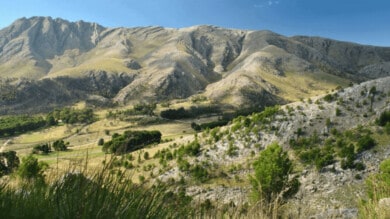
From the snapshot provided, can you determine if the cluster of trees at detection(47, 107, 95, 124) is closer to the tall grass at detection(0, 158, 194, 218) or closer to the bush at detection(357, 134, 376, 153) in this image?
the tall grass at detection(0, 158, 194, 218)

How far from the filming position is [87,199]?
3811mm

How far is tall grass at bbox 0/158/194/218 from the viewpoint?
3527 mm

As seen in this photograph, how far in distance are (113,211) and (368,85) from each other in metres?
74.4

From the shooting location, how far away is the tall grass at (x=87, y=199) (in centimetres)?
353

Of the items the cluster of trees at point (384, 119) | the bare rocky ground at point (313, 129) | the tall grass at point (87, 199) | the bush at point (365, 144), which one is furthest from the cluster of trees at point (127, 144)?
the cluster of trees at point (384, 119)

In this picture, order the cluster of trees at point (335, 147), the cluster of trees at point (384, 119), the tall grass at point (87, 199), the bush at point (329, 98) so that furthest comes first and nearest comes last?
the bush at point (329, 98) → the cluster of trees at point (384, 119) → the cluster of trees at point (335, 147) → the tall grass at point (87, 199)

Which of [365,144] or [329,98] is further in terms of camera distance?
[329,98]

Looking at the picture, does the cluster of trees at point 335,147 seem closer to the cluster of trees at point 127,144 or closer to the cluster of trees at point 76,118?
the cluster of trees at point 76,118

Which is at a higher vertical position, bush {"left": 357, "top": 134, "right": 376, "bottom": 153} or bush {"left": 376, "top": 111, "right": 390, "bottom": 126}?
bush {"left": 376, "top": 111, "right": 390, "bottom": 126}

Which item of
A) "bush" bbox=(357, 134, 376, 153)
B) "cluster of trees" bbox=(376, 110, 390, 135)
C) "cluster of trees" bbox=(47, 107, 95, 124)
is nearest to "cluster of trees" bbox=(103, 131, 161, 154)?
"cluster of trees" bbox=(47, 107, 95, 124)

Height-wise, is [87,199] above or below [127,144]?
below

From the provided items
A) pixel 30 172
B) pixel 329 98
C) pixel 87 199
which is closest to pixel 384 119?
pixel 329 98

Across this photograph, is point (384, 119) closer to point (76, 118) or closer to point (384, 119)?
point (384, 119)

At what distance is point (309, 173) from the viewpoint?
57.3m
